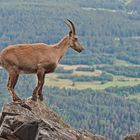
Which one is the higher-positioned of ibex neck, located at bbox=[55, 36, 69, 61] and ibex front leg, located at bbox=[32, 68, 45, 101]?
ibex neck, located at bbox=[55, 36, 69, 61]

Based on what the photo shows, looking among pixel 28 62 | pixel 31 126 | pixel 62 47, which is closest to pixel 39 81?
pixel 28 62

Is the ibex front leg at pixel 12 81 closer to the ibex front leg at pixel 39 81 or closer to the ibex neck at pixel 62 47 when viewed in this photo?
the ibex front leg at pixel 39 81

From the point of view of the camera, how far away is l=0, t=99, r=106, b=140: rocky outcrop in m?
19.5

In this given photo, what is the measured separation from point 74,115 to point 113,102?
2967 centimetres

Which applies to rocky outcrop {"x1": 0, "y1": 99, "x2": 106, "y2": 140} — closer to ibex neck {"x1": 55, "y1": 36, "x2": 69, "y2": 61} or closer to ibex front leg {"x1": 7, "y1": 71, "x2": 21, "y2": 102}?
ibex front leg {"x1": 7, "y1": 71, "x2": 21, "y2": 102}

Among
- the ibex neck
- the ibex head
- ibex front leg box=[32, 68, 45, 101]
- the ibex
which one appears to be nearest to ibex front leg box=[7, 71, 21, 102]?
the ibex

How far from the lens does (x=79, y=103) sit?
196 m

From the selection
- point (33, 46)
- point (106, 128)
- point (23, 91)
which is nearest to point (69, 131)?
point (33, 46)

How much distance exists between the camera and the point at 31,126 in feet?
64.3

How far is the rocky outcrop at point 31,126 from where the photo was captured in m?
19.5

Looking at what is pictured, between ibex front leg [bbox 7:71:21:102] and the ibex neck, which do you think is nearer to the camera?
ibex front leg [bbox 7:71:21:102]

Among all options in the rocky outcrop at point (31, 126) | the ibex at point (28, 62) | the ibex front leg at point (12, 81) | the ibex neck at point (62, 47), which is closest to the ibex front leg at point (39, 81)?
the ibex at point (28, 62)

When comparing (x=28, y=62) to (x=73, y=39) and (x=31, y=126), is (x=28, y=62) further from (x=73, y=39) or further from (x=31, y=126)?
(x=31, y=126)

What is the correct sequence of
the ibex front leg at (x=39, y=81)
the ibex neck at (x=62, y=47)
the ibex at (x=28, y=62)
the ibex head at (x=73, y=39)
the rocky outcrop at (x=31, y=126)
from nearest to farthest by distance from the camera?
the rocky outcrop at (x=31, y=126) → the ibex at (x=28, y=62) → the ibex front leg at (x=39, y=81) → the ibex neck at (x=62, y=47) → the ibex head at (x=73, y=39)
